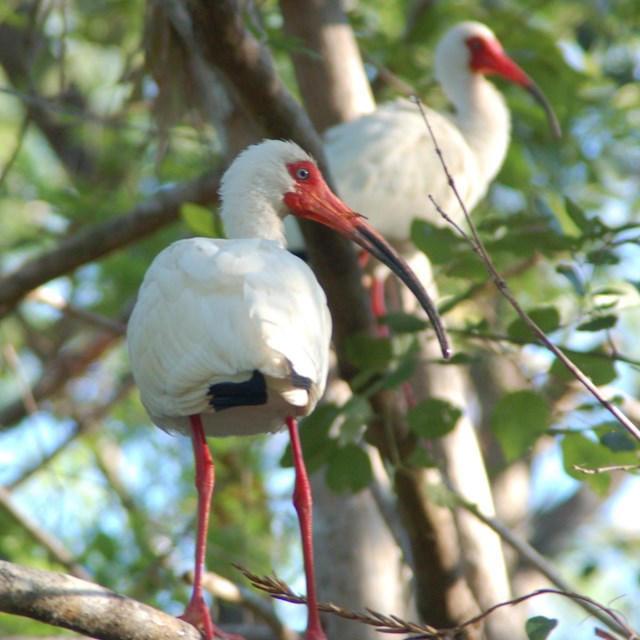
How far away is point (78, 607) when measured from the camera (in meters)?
3.46

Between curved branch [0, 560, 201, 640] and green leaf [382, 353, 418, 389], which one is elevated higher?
green leaf [382, 353, 418, 389]

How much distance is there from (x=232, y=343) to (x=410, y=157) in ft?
13.5

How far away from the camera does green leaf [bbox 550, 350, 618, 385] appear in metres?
4.70

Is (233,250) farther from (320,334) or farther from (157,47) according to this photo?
(157,47)

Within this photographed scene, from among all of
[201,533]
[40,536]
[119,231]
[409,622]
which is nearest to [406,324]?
[201,533]

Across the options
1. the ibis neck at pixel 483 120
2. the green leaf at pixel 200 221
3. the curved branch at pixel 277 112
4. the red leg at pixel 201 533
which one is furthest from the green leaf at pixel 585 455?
the ibis neck at pixel 483 120

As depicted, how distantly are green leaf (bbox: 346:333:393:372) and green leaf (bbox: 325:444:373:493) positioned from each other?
0.41 metres

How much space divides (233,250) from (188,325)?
0.38m

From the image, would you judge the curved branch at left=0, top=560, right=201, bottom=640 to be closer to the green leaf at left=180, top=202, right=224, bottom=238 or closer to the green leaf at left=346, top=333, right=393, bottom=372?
the green leaf at left=346, top=333, right=393, bottom=372

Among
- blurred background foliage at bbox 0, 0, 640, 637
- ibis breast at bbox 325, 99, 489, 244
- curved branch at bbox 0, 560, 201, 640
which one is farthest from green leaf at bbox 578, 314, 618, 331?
ibis breast at bbox 325, 99, 489, 244

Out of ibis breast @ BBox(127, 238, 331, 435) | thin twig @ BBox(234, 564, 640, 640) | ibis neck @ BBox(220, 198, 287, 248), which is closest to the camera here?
thin twig @ BBox(234, 564, 640, 640)

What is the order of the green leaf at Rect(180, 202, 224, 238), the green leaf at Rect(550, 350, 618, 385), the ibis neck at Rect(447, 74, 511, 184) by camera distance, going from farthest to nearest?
the ibis neck at Rect(447, 74, 511, 184), the green leaf at Rect(180, 202, 224, 238), the green leaf at Rect(550, 350, 618, 385)

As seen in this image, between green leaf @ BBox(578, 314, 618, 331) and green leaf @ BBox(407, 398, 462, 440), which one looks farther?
green leaf @ BBox(407, 398, 462, 440)

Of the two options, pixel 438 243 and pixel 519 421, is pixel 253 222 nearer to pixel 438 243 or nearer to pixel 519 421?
pixel 438 243
